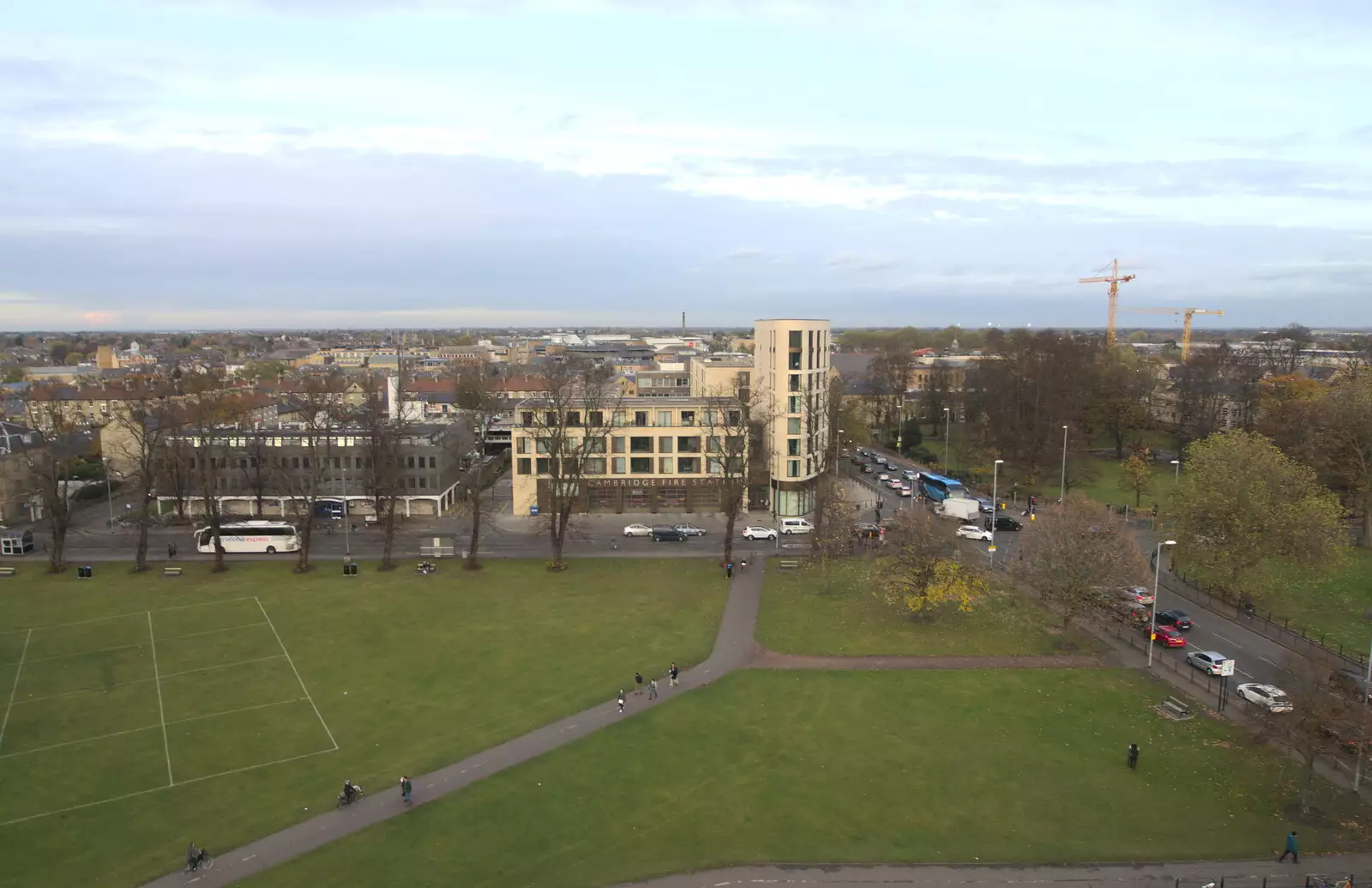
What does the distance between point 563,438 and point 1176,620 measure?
37584mm

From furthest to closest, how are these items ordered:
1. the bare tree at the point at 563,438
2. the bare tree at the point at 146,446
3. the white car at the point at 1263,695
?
the bare tree at the point at 563,438 → the bare tree at the point at 146,446 → the white car at the point at 1263,695

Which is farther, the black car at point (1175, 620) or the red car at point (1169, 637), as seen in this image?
the black car at point (1175, 620)

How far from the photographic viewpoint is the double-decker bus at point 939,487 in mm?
68750

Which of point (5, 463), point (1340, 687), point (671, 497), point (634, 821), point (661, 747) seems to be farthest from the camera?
point (671, 497)

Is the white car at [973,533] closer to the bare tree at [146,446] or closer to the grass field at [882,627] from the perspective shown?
the grass field at [882,627]

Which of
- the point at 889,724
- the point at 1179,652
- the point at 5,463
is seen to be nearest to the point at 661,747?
the point at 889,724

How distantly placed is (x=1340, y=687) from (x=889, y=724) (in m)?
14.6

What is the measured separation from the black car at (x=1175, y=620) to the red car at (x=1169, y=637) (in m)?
0.43

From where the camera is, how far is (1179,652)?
37219 mm

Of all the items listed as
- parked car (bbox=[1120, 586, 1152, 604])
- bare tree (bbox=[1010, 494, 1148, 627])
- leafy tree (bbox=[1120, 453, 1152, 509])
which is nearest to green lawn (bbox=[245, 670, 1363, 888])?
bare tree (bbox=[1010, 494, 1148, 627])

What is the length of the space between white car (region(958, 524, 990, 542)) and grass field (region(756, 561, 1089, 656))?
42.8 feet

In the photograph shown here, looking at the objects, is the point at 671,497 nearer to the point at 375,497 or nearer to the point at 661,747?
the point at 375,497

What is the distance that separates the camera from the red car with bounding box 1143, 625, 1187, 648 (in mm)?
37531

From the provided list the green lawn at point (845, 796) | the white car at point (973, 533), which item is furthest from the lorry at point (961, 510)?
the green lawn at point (845, 796)
